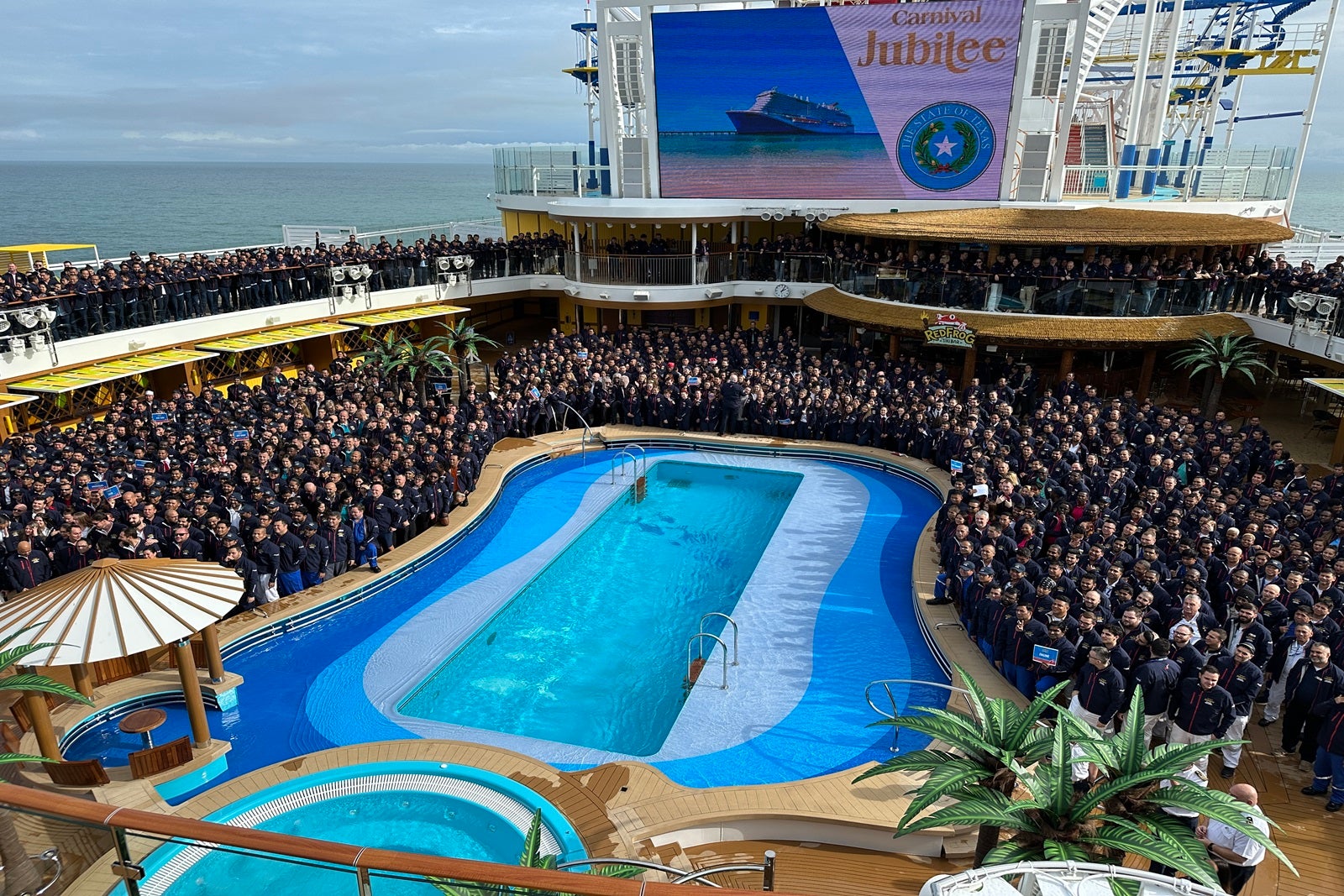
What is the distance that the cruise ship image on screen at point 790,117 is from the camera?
91.2 feet

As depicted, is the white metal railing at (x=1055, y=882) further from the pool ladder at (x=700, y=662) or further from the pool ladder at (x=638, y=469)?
the pool ladder at (x=638, y=469)

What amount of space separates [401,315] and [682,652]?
17.5 m

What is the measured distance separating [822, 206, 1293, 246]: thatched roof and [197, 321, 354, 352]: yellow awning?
15649mm

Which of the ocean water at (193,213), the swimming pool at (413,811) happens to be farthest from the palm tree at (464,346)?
the ocean water at (193,213)

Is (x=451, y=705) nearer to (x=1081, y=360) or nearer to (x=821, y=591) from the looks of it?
(x=821, y=591)

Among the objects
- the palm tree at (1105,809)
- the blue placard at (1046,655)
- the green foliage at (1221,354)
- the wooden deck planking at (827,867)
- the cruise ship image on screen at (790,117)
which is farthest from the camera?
the cruise ship image on screen at (790,117)

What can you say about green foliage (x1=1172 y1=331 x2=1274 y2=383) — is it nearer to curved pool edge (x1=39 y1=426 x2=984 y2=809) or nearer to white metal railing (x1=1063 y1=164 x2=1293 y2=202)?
white metal railing (x1=1063 y1=164 x2=1293 y2=202)

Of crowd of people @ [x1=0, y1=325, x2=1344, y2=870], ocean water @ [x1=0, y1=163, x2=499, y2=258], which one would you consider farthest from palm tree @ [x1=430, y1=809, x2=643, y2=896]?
ocean water @ [x1=0, y1=163, x2=499, y2=258]

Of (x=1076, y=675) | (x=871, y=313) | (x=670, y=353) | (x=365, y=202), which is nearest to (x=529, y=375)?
(x=670, y=353)

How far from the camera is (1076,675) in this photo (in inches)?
400

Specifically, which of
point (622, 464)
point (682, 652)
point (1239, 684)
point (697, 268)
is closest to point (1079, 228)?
point (697, 268)

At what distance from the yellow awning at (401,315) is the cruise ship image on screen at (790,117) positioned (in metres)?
11.7

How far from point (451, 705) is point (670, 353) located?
49.4ft

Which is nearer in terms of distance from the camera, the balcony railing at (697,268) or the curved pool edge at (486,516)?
the curved pool edge at (486,516)
